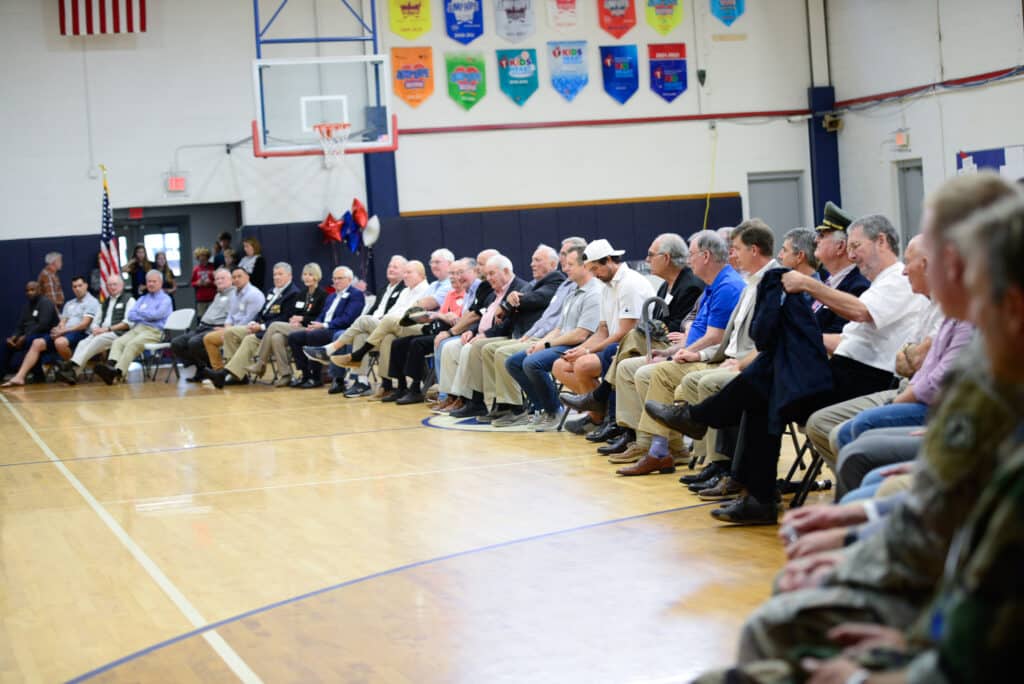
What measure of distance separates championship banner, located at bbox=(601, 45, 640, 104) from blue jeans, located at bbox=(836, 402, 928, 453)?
12.0 m

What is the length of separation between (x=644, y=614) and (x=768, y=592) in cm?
43

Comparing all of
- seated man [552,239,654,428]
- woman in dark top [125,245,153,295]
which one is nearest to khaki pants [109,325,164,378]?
woman in dark top [125,245,153,295]

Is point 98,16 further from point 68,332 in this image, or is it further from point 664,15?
point 664,15

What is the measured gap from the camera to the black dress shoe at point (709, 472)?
535cm

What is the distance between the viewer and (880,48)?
1477 centimetres

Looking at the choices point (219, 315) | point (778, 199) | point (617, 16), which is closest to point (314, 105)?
point (219, 315)

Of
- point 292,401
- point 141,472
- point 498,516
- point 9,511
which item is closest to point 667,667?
point 498,516

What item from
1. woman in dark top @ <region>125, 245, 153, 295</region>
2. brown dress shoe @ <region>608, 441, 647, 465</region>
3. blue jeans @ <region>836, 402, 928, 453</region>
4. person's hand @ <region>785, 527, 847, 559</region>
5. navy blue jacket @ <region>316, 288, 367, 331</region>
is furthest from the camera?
woman in dark top @ <region>125, 245, 153, 295</region>

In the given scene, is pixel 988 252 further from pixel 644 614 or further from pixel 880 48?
pixel 880 48

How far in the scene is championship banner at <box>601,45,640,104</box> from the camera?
15484mm

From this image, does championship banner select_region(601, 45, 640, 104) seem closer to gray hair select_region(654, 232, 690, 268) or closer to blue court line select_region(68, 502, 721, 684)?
gray hair select_region(654, 232, 690, 268)

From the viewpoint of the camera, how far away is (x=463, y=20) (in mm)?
15094

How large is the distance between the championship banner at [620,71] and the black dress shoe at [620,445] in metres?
9.66

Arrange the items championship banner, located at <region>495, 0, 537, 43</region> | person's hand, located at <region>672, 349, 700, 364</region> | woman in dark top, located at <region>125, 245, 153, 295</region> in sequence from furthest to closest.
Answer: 1. championship banner, located at <region>495, 0, 537, 43</region>
2. woman in dark top, located at <region>125, 245, 153, 295</region>
3. person's hand, located at <region>672, 349, 700, 364</region>
